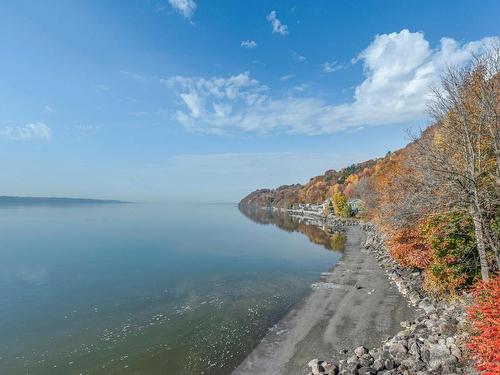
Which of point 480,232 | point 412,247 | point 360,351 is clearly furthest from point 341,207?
point 360,351

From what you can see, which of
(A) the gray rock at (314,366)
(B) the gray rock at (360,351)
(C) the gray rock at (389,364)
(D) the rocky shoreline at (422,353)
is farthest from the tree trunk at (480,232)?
(A) the gray rock at (314,366)

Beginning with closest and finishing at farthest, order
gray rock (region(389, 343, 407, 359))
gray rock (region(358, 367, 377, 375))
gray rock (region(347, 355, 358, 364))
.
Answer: gray rock (region(358, 367, 377, 375)), gray rock (region(389, 343, 407, 359)), gray rock (region(347, 355, 358, 364))

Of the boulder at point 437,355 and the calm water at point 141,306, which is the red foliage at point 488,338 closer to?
the boulder at point 437,355

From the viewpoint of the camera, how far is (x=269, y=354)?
1619cm

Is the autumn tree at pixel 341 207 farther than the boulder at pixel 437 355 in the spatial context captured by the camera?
Yes

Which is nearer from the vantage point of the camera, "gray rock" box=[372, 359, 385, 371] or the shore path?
"gray rock" box=[372, 359, 385, 371]

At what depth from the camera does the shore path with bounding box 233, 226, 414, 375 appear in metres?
15.4

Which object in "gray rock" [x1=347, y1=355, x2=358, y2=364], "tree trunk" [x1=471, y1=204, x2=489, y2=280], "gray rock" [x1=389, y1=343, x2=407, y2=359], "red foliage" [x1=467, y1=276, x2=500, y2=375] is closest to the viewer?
"red foliage" [x1=467, y1=276, x2=500, y2=375]

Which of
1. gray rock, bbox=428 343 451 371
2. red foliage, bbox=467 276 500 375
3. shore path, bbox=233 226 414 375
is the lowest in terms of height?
shore path, bbox=233 226 414 375

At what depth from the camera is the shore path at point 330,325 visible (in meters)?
15.4

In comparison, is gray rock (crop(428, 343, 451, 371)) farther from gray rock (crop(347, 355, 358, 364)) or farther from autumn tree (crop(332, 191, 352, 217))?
autumn tree (crop(332, 191, 352, 217))

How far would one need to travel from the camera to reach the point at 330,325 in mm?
19188

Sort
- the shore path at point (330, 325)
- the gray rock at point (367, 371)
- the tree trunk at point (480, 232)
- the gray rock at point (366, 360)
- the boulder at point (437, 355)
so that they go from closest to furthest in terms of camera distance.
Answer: the boulder at point (437, 355)
the gray rock at point (367, 371)
the gray rock at point (366, 360)
the tree trunk at point (480, 232)
the shore path at point (330, 325)

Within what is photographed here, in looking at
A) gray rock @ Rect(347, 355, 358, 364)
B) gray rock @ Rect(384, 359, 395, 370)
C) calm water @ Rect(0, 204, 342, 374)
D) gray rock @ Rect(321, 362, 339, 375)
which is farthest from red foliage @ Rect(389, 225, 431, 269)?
gray rock @ Rect(321, 362, 339, 375)
